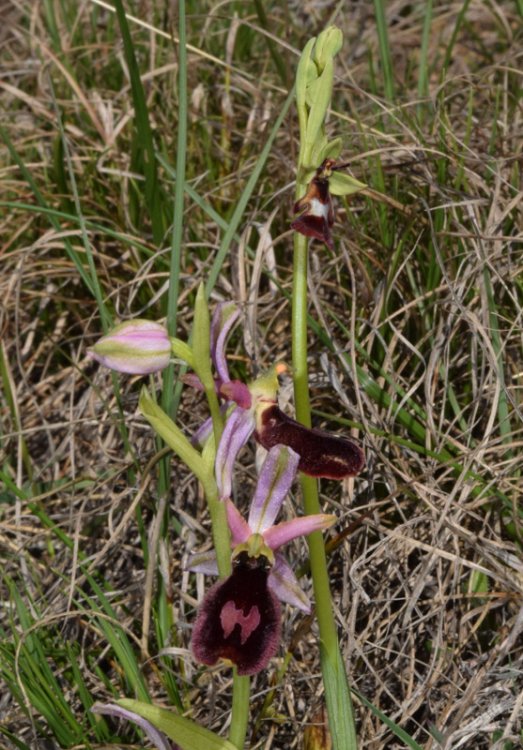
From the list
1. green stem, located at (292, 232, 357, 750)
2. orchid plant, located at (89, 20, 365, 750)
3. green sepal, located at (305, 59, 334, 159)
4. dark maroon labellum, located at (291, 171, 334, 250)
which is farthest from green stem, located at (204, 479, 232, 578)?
green sepal, located at (305, 59, 334, 159)

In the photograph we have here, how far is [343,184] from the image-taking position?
1257 mm

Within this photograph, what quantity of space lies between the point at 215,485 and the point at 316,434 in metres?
0.13

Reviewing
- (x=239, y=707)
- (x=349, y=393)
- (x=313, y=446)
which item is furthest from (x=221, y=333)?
(x=349, y=393)

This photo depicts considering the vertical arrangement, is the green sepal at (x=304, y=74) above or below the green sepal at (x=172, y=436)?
above

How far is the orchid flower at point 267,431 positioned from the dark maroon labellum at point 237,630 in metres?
0.12

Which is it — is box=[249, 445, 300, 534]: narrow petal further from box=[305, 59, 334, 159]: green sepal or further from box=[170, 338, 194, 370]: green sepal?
box=[305, 59, 334, 159]: green sepal

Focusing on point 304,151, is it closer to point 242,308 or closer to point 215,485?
A: point 215,485

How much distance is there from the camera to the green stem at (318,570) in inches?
48.0

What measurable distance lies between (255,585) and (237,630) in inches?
2.2

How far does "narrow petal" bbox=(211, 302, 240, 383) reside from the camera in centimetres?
117

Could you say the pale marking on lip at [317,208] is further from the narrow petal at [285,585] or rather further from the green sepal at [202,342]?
the narrow petal at [285,585]

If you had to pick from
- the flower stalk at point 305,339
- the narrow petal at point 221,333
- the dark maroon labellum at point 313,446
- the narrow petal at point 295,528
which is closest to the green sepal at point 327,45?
the flower stalk at point 305,339

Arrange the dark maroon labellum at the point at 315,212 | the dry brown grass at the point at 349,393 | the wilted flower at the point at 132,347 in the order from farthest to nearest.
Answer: the dry brown grass at the point at 349,393 → the dark maroon labellum at the point at 315,212 → the wilted flower at the point at 132,347

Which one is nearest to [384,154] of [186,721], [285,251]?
[285,251]
